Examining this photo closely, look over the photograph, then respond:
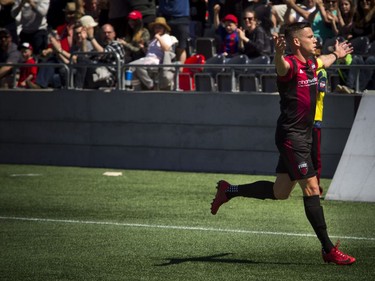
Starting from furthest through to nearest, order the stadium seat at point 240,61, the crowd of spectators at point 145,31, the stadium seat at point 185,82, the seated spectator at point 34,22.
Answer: the seated spectator at point 34,22 < the stadium seat at point 185,82 < the stadium seat at point 240,61 < the crowd of spectators at point 145,31

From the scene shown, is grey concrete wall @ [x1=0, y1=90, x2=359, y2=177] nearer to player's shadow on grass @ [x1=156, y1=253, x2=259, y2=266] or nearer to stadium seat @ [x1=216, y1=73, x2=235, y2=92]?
stadium seat @ [x1=216, y1=73, x2=235, y2=92]

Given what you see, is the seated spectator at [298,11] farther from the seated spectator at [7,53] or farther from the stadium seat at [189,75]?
the seated spectator at [7,53]

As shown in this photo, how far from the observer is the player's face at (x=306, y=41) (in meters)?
9.35

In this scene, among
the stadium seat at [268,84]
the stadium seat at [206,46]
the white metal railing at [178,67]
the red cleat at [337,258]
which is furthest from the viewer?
the stadium seat at [206,46]

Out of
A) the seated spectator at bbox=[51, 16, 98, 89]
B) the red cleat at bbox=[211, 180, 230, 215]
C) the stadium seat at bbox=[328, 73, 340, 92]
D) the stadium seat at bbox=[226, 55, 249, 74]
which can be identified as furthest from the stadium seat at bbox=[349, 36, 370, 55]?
the red cleat at bbox=[211, 180, 230, 215]

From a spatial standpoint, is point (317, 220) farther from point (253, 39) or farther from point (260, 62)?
point (253, 39)

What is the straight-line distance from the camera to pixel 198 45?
2017cm

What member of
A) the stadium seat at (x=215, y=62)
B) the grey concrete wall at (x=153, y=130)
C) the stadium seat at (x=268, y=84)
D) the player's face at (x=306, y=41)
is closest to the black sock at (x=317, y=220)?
the player's face at (x=306, y=41)

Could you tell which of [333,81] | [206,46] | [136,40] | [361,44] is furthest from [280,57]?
[136,40]

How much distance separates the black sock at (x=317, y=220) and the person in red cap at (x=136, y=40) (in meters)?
11.2

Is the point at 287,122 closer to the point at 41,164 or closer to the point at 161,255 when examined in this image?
the point at 161,255

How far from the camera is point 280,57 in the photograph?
353 inches

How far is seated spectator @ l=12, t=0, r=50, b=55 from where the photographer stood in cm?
2272

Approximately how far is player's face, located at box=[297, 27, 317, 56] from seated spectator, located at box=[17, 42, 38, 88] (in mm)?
11885
